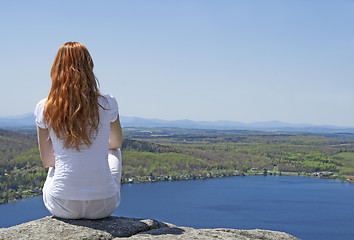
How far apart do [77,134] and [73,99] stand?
30 cm

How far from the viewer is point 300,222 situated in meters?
44.0

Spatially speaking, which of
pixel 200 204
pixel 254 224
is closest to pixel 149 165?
pixel 200 204

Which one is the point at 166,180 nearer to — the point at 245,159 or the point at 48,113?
the point at 245,159

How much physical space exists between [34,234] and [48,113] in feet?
3.28

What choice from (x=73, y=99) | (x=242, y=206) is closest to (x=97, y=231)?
(x=73, y=99)

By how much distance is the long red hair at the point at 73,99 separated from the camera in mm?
3166

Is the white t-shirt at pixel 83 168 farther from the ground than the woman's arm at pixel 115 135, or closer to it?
closer to it

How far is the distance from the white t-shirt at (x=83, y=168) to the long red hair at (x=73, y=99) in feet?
0.20

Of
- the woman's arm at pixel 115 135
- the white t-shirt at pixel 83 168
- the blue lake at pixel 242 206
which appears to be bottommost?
the blue lake at pixel 242 206

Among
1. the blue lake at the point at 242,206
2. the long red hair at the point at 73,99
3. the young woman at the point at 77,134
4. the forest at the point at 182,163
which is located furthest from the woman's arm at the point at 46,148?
the forest at the point at 182,163

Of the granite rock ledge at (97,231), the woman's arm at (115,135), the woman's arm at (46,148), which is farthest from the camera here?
the woman's arm at (115,135)

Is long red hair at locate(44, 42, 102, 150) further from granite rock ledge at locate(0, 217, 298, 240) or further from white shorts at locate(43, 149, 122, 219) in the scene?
granite rock ledge at locate(0, 217, 298, 240)

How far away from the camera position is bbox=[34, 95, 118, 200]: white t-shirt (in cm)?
321

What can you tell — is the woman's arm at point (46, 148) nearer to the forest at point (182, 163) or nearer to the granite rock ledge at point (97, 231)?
the granite rock ledge at point (97, 231)
